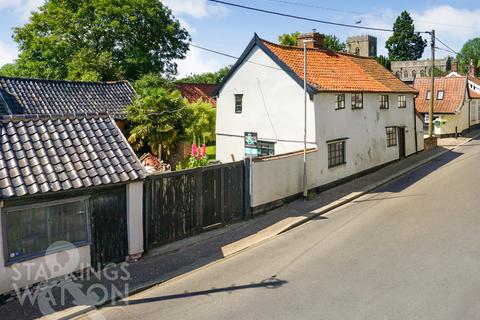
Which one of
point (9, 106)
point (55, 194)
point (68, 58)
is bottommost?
point (55, 194)

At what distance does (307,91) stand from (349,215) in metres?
5.97

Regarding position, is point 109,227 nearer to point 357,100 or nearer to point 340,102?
point 340,102

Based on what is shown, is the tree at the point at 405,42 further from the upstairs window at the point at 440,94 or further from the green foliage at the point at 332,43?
the upstairs window at the point at 440,94

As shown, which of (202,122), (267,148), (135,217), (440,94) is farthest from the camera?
(440,94)

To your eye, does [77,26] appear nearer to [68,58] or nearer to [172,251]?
[68,58]

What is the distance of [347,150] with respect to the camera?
21188 millimetres

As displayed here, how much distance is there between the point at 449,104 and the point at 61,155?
120ft

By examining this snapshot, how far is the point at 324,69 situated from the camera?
869 inches

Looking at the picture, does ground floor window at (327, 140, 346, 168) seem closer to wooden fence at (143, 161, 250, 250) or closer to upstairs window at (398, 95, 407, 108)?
wooden fence at (143, 161, 250, 250)

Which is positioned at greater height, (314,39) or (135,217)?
(314,39)

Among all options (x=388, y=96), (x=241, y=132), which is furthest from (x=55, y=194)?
(x=388, y=96)

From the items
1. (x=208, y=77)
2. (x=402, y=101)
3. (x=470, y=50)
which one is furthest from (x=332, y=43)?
(x=470, y=50)

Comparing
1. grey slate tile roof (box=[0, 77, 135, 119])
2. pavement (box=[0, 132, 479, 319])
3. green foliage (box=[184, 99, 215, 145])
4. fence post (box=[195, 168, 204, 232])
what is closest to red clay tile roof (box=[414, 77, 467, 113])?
green foliage (box=[184, 99, 215, 145])

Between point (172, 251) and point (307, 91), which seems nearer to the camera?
point (172, 251)
